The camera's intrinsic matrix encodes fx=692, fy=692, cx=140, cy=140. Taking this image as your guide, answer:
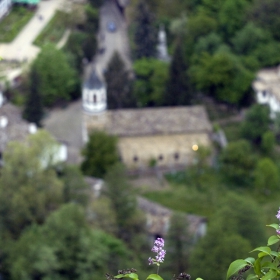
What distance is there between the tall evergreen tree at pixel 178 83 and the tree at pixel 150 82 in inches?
26.5

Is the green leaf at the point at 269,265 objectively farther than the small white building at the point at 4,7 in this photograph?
No

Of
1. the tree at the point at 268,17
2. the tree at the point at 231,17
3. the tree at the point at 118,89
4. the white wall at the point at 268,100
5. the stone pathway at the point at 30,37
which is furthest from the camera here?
the stone pathway at the point at 30,37

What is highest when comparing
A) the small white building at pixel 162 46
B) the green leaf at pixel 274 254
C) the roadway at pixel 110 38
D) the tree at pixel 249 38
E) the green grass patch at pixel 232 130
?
A: the green leaf at pixel 274 254

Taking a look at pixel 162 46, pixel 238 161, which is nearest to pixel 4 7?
pixel 162 46

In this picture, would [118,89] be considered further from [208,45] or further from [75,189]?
[75,189]

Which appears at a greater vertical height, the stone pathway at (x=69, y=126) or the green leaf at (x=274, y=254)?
the green leaf at (x=274, y=254)

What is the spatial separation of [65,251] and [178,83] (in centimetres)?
1756

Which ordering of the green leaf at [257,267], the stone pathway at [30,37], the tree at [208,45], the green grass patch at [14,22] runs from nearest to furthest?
1. the green leaf at [257,267]
2. the tree at [208,45]
3. the stone pathway at [30,37]
4. the green grass patch at [14,22]

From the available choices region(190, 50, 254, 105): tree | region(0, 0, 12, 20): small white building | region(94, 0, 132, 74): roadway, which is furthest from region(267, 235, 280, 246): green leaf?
region(0, 0, 12, 20): small white building

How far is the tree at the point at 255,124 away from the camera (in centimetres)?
3784

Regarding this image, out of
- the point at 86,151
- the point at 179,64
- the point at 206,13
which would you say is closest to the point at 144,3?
A: the point at 206,13

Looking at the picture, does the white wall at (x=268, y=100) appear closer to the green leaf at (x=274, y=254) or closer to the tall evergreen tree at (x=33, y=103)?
the tall evergreen tree at (x=33, y=103)

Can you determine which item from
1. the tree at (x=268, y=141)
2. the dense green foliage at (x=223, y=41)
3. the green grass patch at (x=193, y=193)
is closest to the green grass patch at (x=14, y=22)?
the dense green foliage at (x=223, y=41)

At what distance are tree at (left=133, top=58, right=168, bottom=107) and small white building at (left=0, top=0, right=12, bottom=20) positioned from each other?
Answer: 16.0m
